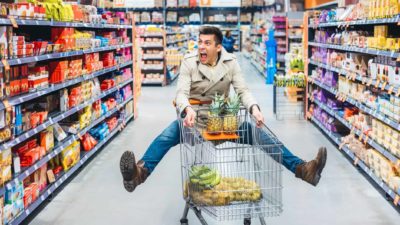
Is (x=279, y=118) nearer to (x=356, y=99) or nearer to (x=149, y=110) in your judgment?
(x=149, y=110)

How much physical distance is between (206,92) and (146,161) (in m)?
0.78

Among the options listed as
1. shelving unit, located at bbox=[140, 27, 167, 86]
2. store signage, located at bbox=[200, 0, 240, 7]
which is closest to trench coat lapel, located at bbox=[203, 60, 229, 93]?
shelving unit, located at bbox=[140, 27, 167, 86]

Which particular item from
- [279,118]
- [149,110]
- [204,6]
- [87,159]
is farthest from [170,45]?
[87,159]

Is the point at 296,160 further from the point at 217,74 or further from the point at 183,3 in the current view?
the point at 183,3

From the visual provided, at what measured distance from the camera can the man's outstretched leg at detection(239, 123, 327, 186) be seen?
367cm

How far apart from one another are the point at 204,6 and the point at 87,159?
17.0 m

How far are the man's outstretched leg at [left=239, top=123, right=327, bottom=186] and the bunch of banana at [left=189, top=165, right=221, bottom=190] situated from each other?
444 millimetres

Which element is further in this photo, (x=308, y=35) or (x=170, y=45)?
(x=170, y=45)

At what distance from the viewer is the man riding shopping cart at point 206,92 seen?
12.2 feet

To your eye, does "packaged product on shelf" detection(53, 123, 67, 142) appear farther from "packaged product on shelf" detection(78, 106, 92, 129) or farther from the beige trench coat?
the beige trench coat

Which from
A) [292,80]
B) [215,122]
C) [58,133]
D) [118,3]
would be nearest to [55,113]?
[58,133]

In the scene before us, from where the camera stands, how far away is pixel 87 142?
633cm

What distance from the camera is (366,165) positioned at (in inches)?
221

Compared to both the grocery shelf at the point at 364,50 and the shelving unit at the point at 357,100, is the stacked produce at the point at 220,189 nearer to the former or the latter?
the shelving unit at the point at 357,100
